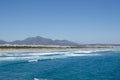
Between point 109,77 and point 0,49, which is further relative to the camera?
point 0,49

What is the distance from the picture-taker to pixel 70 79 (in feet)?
82.4

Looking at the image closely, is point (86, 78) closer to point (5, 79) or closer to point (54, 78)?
point (54, 78)

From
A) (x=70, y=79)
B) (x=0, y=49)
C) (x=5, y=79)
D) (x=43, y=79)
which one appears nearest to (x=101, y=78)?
(x=70, y=79)

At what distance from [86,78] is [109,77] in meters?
2.30

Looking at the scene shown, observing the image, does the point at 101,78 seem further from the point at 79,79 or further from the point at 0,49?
the point at 0,49

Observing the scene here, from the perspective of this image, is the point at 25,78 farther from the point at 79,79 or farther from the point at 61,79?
the point at 79,79

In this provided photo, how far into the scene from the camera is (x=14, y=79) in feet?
82.2

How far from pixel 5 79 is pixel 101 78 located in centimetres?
907

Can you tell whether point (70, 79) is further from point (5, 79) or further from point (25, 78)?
point (5, 79)

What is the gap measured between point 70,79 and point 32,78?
3676 millimetres

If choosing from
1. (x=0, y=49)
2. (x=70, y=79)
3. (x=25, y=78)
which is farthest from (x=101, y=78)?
(x=0, y=49)

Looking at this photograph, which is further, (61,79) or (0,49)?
(0,49)

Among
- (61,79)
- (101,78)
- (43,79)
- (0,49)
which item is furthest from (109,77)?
(0,49)

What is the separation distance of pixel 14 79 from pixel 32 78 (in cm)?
176
